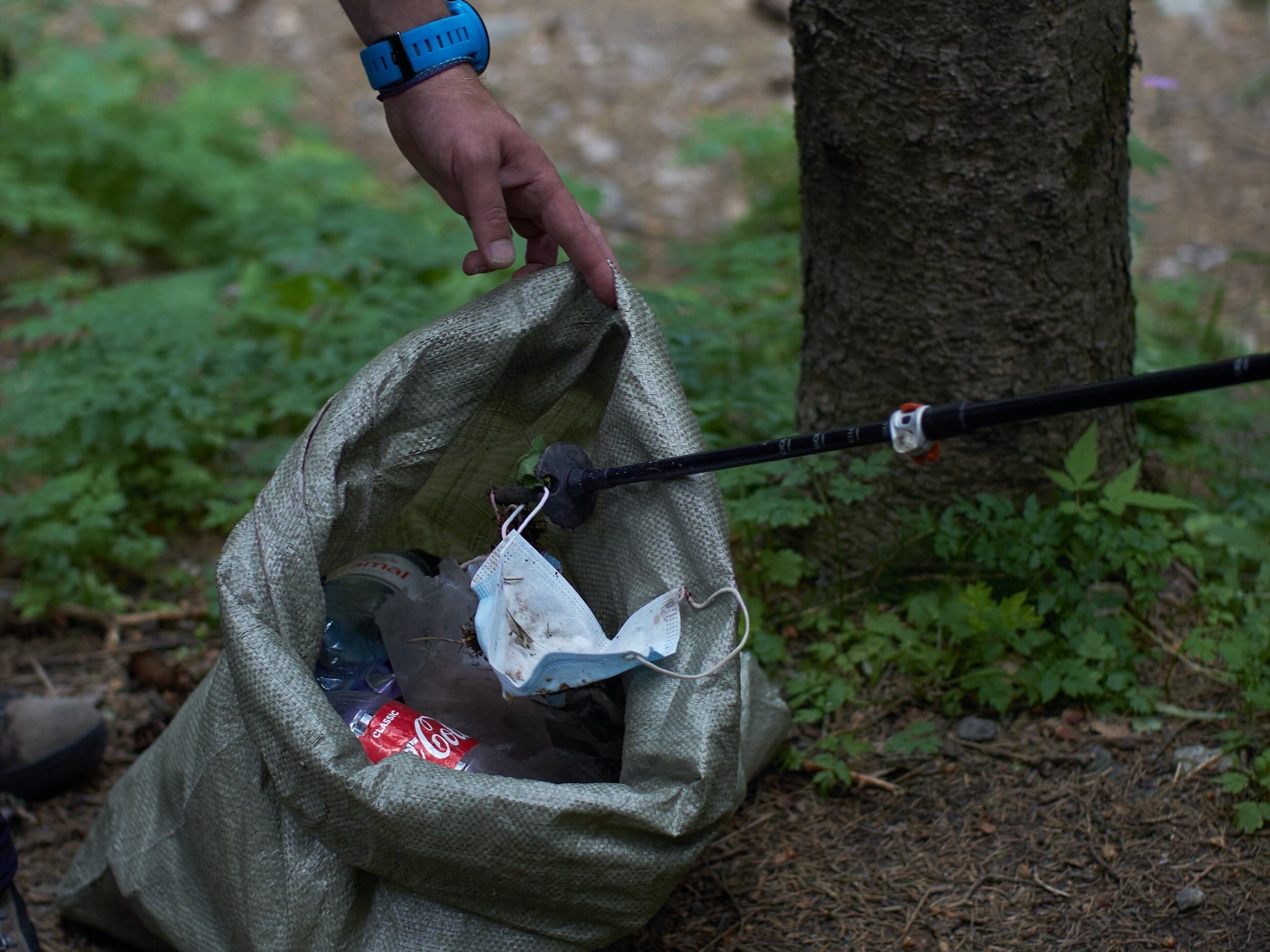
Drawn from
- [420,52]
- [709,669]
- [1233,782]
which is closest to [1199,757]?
[1233,782]

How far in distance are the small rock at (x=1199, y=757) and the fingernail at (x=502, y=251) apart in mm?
1280

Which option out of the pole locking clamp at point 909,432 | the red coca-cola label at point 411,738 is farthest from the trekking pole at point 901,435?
the red coca-cola label at point 411,738

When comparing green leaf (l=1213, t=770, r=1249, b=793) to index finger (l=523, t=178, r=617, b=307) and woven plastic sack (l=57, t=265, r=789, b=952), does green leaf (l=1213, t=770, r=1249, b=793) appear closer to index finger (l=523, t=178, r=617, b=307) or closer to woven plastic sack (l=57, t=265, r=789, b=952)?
woven plastic sack (l=57, t=265, r=789, b=952)

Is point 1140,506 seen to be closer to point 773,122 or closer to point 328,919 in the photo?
point 328,919

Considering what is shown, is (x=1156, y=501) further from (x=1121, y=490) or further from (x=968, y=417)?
(x=968, y=417)

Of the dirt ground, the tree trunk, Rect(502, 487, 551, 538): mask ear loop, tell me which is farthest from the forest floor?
Rect(502, 487, 551, 538): mask ear loop

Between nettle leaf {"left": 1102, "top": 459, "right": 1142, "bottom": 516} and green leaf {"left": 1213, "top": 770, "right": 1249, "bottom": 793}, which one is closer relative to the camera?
green leaf {"left": 1213, "top": 770, "right": 1249, "bottom": 793}

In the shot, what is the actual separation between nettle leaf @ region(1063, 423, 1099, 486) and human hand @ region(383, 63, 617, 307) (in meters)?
0.87

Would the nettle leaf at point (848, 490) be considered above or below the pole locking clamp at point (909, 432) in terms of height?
below

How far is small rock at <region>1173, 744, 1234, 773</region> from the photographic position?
5.31 feet

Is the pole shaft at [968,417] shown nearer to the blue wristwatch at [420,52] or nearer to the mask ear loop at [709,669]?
the mask ear loop at [709,669]

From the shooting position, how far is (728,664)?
1.29 metres

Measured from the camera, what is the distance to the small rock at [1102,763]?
1.65 m

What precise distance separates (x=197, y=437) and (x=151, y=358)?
0.74 ft
